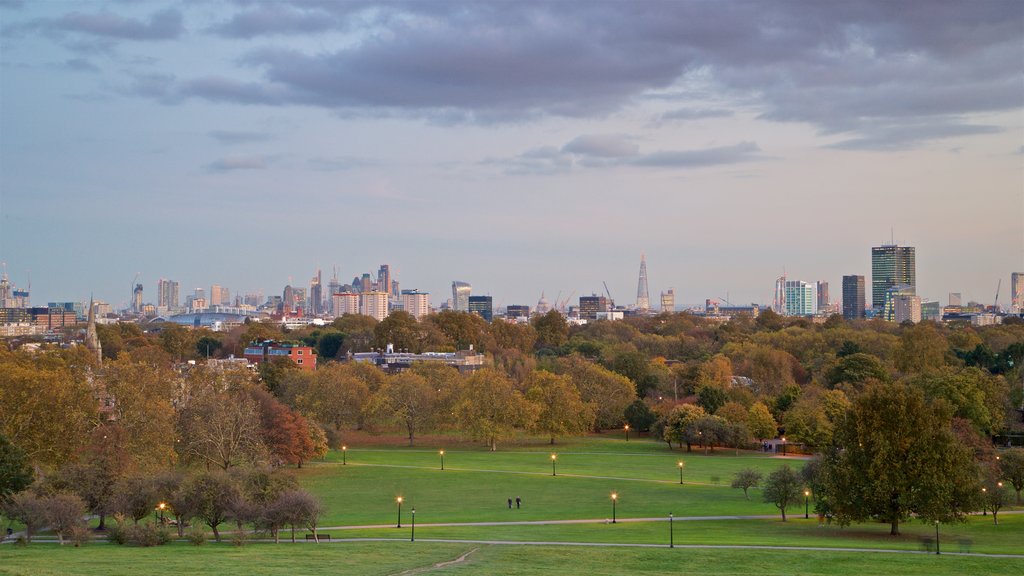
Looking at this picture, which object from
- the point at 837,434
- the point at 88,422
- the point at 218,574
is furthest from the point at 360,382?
the point at 218,574

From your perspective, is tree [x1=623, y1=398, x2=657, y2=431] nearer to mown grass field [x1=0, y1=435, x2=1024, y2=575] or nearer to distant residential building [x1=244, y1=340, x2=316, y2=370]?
mown grass field [x1=0, y1=435, x2=1024, y2=575]

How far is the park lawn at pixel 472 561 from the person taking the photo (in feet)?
126

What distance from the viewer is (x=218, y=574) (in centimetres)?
3647

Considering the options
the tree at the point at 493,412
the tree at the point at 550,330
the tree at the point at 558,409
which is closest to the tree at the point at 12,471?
the tree at the point at 493,412

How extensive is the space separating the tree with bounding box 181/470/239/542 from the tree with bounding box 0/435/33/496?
10.7 meters

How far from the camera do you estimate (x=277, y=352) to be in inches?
6152

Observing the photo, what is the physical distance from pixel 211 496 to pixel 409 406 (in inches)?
1905

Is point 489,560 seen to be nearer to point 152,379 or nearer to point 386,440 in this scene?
point 152,379

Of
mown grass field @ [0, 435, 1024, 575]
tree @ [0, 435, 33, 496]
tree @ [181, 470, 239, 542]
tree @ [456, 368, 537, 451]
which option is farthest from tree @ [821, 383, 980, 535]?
tree @ [456, 368, 537, 451]

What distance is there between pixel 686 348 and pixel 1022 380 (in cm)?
6242

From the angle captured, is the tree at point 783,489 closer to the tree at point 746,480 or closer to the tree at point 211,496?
the tree at point 746,480

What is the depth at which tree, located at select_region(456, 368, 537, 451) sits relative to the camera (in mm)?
93188

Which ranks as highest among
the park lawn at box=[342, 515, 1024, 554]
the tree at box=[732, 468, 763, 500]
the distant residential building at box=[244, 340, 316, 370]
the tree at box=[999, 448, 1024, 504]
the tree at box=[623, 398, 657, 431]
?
the distant residential building at box=[244, 340, 316, 370]

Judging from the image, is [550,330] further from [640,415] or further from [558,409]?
[558,409]
